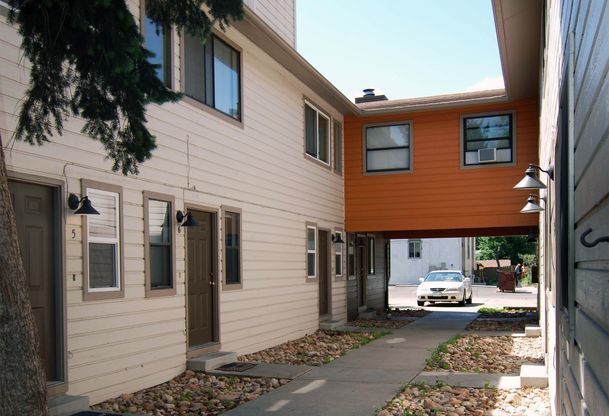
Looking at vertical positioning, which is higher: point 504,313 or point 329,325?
point 329,325

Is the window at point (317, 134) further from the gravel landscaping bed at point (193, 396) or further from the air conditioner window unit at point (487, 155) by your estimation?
the gravel landscaping bed at point (193, 396)

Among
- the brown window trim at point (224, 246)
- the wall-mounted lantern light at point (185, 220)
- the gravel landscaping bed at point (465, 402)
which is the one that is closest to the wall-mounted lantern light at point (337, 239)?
the brown window trim at point (224, 246)

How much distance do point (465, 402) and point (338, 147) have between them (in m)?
9.74

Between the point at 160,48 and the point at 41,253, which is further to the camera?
the point at 160,48

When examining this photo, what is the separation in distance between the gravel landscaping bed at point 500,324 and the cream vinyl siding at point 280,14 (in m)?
8.29

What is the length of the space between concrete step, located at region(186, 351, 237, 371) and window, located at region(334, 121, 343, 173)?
24.5ft

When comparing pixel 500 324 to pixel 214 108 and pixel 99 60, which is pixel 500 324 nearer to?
pixel 214 108

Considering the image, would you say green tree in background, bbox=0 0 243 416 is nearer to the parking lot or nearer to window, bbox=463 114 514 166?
window, bbox=463 114 514 166

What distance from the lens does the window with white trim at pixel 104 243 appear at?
6.78 meters

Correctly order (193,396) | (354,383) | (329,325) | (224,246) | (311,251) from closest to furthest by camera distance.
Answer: (193,396) → (354,383) → (224,246) → (311,251) → (329,325)

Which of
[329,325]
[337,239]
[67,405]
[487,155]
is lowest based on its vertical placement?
[329,325]

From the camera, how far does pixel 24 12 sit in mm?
4816

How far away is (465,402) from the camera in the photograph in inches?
274

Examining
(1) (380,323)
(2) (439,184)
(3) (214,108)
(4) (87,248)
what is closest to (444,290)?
(1) (380,323)
